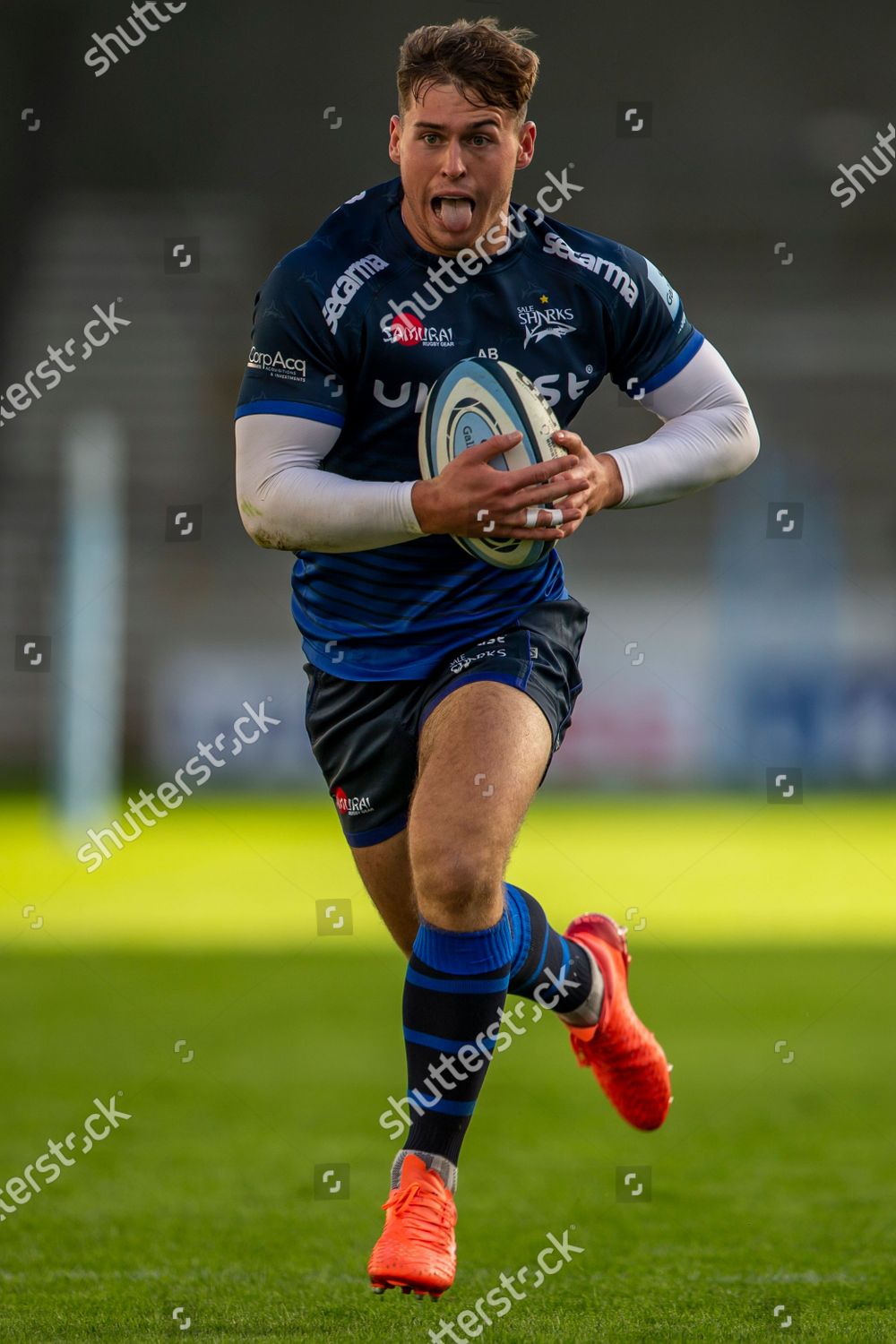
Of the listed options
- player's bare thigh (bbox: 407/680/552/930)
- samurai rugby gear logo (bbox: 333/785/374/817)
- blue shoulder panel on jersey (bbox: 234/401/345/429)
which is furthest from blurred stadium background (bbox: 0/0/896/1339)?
blue shoulder panel on jersey (bbox: 234/401/345/429)

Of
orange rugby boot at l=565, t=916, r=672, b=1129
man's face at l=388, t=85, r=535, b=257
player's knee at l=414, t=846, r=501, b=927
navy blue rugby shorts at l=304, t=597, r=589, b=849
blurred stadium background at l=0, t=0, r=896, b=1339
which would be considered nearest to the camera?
player's knee at l=414, t=846, r=501, b=927

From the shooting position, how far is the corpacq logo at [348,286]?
3.30 m

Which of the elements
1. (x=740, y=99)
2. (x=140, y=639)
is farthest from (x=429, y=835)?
(x=740, y=99)

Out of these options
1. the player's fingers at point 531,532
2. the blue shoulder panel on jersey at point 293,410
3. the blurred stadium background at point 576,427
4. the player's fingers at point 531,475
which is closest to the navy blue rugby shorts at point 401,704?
the player's fingers at point 531,532

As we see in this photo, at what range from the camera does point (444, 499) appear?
3.08 meters

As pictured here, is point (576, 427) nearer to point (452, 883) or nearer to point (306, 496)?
point (306, 496)

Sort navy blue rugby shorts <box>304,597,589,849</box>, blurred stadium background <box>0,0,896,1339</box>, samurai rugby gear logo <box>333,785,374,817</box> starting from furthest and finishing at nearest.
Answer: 1. blurred stadium background <box>0,0,896,1339</box>
2. samurai rugby gear logo <box>333,785,374,817</box>
3. navy blue rugby shorts <box>304,597,589,849</box>

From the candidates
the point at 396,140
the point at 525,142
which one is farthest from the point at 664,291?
the point at 396,140

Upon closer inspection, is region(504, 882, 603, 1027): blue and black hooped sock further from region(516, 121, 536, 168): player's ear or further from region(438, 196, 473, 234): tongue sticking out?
region(516, 121, 536, 168): player's ear

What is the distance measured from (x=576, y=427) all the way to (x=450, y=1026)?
17.3 metres

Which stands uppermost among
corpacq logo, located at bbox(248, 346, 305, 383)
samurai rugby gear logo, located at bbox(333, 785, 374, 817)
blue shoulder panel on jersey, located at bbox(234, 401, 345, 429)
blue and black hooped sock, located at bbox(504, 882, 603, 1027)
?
corpacq logo, located at bbox(248, 346, 305, 383)

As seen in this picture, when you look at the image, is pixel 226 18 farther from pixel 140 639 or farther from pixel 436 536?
pixel 436 536

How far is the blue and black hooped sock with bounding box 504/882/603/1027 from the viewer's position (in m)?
3.65

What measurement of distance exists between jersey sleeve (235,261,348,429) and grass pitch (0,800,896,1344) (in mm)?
1728
